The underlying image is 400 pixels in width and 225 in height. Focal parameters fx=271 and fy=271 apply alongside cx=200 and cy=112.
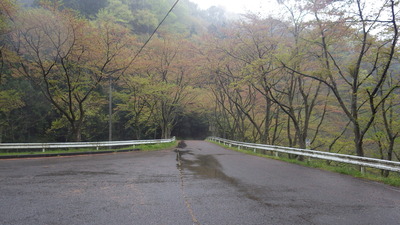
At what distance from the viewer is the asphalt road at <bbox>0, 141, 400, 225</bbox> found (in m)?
4.45

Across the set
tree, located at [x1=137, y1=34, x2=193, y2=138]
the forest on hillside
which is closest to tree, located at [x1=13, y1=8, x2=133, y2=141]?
the forest on hillside

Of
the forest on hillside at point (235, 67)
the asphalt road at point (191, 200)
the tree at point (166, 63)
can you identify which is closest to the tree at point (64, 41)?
the forest on hillside at point (235, 67)

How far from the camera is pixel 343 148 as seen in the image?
84.2 ft

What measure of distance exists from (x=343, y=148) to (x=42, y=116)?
37205 mm

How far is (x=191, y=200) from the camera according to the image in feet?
18.3

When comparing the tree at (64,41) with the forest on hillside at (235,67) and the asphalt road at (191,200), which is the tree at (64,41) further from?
the asphalt road at (191,200)

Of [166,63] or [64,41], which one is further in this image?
[166,63]

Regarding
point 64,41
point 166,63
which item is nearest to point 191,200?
point 64,41

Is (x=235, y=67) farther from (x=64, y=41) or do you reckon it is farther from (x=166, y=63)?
(x=64, y=41)

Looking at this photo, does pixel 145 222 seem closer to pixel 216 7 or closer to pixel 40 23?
pixel 40 23

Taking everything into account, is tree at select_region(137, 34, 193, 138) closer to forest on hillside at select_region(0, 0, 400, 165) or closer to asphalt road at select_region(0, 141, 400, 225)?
forest on hillside at select_region(0, 0, 400, 165)

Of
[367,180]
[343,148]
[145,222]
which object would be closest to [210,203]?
[145,222]

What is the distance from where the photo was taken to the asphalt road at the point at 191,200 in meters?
4.45

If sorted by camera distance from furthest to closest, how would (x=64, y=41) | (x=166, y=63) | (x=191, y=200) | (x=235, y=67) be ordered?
(x=166, y=63)
(x=235, y=67)
(x=64, y=41)
(x=191, y=200)
